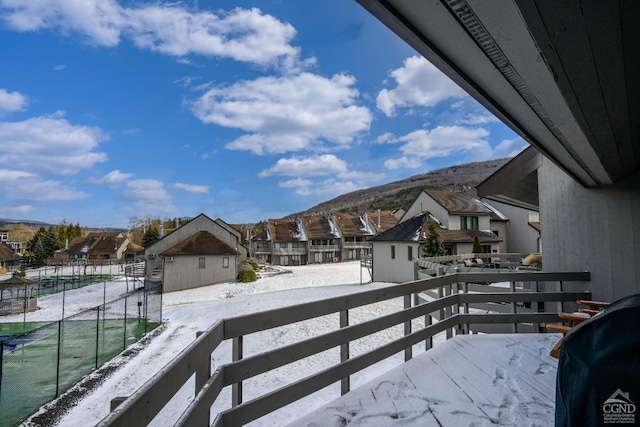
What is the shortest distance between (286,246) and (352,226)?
10.4 meters

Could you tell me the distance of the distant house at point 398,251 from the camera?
25016 mm

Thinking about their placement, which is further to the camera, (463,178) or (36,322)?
(463,178)

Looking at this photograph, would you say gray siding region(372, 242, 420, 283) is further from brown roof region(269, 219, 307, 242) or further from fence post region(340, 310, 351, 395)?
brown roof region(269, 219, 307, 242)

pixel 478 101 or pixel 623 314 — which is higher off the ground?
pixel 478 101

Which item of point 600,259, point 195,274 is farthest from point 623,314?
point 195,274

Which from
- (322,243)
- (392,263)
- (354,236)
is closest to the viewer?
(392,263)

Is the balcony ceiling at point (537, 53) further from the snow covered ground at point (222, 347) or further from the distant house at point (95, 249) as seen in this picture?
the distant house at point (95, 249)

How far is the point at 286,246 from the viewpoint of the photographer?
5025cm

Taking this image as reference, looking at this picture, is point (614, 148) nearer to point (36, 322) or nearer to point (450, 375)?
point (450, 375)

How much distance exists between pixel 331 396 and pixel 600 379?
3786mm

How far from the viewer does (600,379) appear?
62.9 inches

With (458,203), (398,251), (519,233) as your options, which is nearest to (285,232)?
(398,251)

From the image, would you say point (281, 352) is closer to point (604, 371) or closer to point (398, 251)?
point (604, 371)

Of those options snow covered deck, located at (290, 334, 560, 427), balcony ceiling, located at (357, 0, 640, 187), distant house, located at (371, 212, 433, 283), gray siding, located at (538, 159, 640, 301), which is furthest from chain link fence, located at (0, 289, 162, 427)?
distant house, located at (371, 212, 433, 283)
